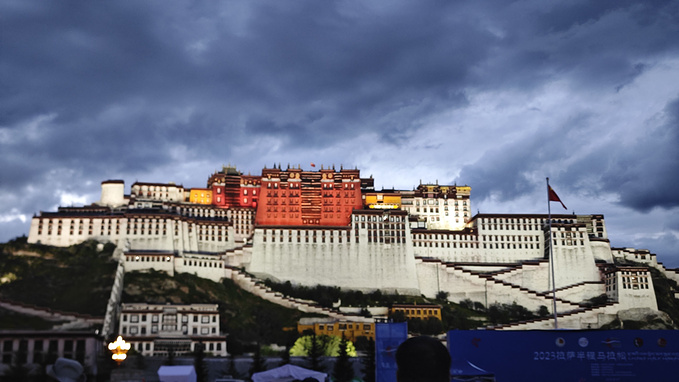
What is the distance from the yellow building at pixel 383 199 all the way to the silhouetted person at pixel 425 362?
108 metres

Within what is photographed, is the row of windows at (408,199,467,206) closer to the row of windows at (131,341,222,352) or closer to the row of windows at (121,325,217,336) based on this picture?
the row of windows at (121,325,217,336)

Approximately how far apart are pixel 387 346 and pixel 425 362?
64.7 feet

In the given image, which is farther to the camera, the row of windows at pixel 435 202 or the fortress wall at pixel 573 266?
the row of windows at pixel 435 202

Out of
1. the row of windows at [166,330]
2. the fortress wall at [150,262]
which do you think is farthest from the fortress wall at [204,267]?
the row of windows at [166,330]

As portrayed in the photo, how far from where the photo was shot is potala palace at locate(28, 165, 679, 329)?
3661 inches

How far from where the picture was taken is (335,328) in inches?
3120

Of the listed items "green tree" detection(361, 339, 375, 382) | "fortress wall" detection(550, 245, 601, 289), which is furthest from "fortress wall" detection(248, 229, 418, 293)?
"green tree" detection(361, 339, 375, 382)

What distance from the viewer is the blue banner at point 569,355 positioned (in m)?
17.8

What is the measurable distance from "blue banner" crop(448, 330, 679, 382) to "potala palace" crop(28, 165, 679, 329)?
70.6m

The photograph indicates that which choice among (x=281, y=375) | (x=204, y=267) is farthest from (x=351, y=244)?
(x=281, y=375)

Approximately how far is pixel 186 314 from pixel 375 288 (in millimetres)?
33050

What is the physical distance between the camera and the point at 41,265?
84.6m

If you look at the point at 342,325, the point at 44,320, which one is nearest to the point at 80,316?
the point at 44,320

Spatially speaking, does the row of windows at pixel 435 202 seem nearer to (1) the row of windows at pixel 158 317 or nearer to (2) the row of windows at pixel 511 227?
(2) the row of windows at pixel 511 227
